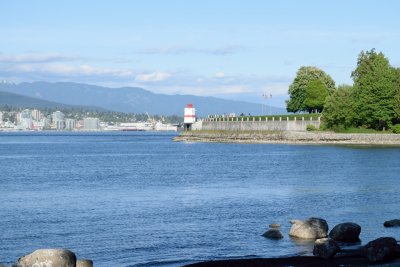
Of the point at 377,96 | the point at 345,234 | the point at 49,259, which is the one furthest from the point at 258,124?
the point at 49,259

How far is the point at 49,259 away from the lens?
2595 cm

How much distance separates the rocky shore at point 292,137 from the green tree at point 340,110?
8.07 feet

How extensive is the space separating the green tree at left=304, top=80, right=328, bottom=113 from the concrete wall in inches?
371

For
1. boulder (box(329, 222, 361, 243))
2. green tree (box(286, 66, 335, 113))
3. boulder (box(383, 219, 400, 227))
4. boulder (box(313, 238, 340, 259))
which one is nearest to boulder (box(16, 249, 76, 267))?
boulder (box(313, 238, 340, 259))

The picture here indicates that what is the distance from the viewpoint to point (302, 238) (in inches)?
1389

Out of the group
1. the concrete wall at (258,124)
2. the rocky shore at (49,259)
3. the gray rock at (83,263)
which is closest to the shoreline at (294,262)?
the gray rock at (83,263)

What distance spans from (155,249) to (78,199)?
811 inches

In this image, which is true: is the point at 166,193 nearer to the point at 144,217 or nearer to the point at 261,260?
the point at 144,217

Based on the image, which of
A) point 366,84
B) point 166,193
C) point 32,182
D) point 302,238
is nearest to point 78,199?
point 166,193

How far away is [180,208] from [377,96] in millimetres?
91017

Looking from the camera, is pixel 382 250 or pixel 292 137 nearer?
pixel 382 250

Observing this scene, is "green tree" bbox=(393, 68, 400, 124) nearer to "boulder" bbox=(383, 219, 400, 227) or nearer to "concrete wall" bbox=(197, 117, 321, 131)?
"concrete wall" bbox=(197, 117, 321, 131)

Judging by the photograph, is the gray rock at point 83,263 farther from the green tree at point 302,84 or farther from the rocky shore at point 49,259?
the green tree at point 302,84

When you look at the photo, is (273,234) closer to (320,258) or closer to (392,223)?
(320,258)
